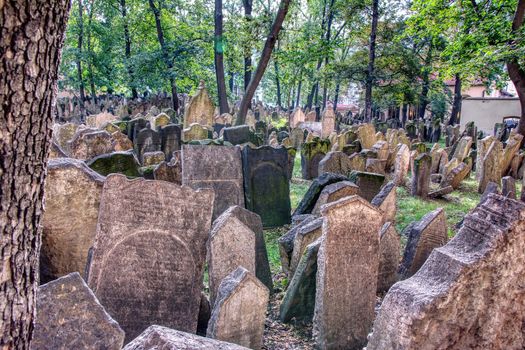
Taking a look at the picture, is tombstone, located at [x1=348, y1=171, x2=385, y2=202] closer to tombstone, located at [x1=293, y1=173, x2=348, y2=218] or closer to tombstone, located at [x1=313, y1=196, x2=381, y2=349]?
tombstone, located at [x1=293, y1=173, x2=348, y2=218]

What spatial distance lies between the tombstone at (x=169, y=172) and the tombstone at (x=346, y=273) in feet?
12.8

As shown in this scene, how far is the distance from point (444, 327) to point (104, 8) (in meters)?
32.4

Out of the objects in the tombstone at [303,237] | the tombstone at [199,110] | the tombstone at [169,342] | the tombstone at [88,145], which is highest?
the tombstone at [199,110]

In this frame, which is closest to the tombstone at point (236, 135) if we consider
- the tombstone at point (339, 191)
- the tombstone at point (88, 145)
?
the tombstone at point (88, 145)

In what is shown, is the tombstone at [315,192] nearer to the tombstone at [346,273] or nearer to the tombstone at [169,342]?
the tombstone at [346,273]

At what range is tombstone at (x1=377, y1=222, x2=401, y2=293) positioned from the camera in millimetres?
5410

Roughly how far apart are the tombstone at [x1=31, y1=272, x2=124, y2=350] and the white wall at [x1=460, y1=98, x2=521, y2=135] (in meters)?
28.8

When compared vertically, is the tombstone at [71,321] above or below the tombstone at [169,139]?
below

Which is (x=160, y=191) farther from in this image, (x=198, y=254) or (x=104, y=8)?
(x=104, y=8)

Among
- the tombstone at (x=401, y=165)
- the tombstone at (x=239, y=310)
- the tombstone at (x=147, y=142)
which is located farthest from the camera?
the tombstone at (x=401, y=165)

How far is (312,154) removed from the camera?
1184cm

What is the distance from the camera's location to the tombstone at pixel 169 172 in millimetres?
7422

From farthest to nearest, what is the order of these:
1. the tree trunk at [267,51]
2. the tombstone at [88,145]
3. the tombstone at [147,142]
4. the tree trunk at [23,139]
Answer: the tree trunk at [267,51] < the tombstone at [147,142] < the tombstone at [88,145] < the tree trunk at [23,139]

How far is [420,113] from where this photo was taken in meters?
35.6
